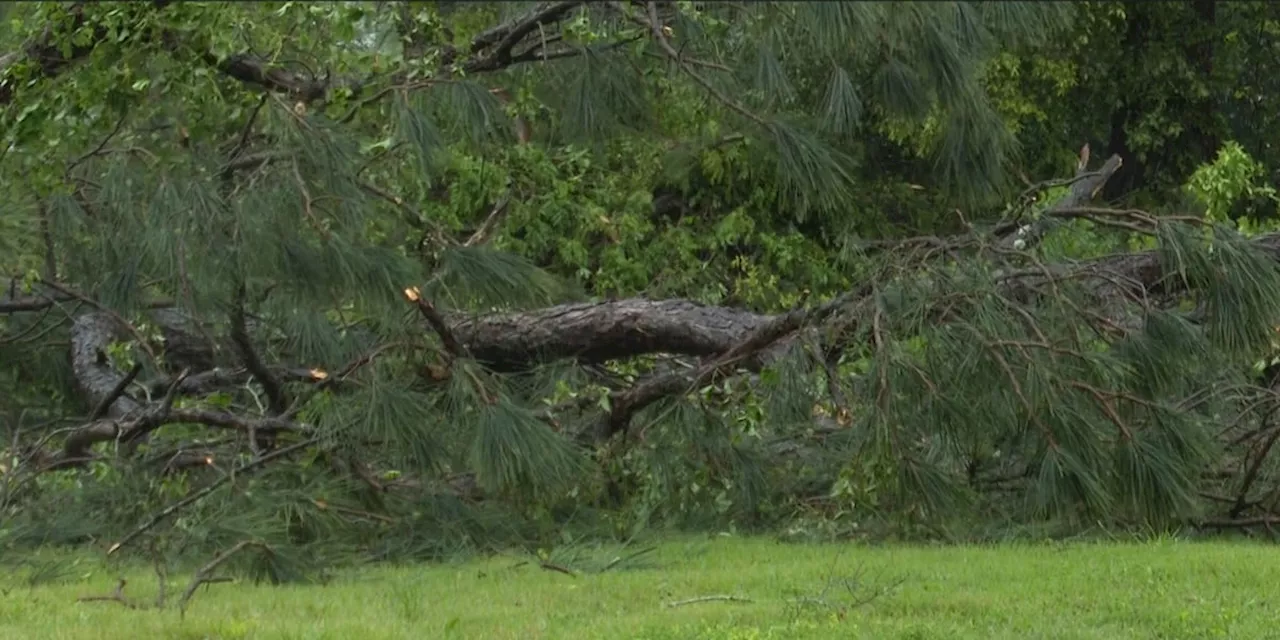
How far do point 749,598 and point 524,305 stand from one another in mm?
2077

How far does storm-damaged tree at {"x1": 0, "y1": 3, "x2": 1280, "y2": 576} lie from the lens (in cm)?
682

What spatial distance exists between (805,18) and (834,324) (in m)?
3.31

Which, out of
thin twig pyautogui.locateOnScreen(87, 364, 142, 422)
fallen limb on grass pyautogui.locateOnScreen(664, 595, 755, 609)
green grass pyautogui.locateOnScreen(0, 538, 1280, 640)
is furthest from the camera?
thin twig pyautogui.locateOnScreen(87, 364, 142, 422)

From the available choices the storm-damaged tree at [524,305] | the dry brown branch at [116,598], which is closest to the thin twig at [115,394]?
the storm-damaged tree at [524,305]

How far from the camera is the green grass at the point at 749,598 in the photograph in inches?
223

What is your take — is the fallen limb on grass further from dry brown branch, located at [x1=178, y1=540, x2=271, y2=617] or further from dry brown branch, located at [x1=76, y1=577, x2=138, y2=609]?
dry brown branch, located at [x1=76, y1=577, x2=138, y2=609]

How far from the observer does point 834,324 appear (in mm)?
7719

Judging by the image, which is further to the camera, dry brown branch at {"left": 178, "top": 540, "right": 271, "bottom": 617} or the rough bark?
the rough bark

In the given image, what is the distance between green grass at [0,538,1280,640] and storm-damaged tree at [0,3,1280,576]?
32 cm

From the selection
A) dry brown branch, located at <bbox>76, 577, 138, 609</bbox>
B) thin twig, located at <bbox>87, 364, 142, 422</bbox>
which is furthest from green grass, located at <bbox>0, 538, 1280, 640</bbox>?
thin twig, located at <bbox>87, 364, 142, 422</bbox>

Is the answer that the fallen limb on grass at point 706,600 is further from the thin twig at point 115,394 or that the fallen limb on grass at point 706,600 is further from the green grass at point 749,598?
the thin twig at point 115,394

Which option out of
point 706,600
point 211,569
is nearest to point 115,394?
point 211,569

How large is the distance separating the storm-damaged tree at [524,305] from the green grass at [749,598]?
32 cm

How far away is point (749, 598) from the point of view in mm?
6238
